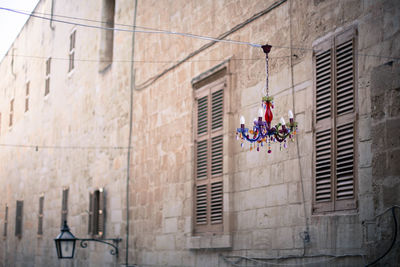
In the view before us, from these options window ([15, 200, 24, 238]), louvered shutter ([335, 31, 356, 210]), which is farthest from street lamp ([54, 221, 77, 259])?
window ([15, 200, 24, 238])

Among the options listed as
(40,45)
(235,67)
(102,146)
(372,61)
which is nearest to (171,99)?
(235,67)

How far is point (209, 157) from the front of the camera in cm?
929

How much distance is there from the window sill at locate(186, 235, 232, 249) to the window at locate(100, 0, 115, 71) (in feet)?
17.7

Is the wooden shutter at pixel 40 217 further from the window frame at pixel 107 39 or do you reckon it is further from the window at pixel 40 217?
the window frame at pixel 107 39

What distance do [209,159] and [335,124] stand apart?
2731 mm

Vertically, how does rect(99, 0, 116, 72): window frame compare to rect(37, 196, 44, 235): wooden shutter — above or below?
above

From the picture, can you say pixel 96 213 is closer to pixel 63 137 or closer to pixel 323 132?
pixel 63 137

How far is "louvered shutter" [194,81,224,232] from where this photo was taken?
29.6 ft

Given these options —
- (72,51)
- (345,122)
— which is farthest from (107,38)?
(345,122)

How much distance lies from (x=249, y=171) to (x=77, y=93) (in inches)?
305

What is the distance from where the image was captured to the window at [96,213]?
13.0 m

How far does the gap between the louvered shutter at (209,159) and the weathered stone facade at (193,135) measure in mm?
161

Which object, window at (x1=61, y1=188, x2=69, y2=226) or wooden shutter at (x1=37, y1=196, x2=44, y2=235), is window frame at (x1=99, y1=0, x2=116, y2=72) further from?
wooden shutter at (x1=37, y1=196, x2=44, y2=235)

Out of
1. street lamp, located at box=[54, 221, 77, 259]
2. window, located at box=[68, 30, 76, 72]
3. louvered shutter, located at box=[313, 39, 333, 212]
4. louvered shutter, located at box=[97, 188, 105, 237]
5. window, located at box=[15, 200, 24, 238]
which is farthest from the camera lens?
window, located at box=[15, 200, 24, 238]
